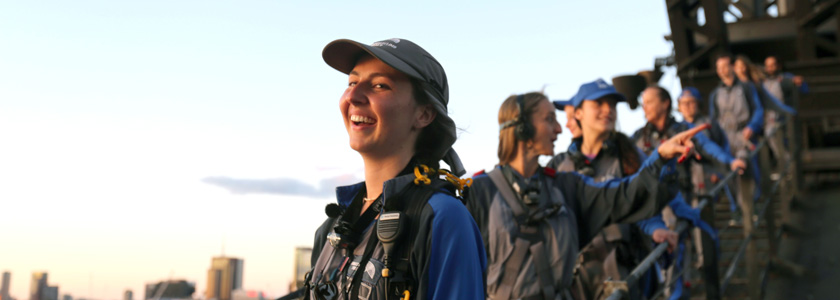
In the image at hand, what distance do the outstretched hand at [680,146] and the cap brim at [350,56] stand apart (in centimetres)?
250

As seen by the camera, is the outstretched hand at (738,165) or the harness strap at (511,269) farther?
the outstretched hand at (738,165)

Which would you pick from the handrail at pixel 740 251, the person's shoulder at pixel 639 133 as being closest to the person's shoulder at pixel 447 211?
the handrail at pixel 740 251

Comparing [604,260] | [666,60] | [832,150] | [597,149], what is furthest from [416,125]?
[666,60]

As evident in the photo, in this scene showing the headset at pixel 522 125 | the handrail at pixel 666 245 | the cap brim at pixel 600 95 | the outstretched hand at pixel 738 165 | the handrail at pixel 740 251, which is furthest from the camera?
the outstretched hand at pixel 738 165

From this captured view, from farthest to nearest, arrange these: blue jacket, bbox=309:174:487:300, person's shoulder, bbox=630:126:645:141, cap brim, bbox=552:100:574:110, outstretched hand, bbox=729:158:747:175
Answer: outstretched hand, bbox=729:158:747:175 → person's shoulder, bbox=630:126:645:141 → cap brim, bbox=552:100:574:110 → blue jacket, bbox=309:174:487:300

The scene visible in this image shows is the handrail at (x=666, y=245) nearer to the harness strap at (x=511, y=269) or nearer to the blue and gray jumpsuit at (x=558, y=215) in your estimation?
the blue and gray jumpsuit at (x=558, y=215)

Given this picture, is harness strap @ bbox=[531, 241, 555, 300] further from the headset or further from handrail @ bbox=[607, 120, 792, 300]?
the headset

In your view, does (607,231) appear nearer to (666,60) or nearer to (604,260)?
(604,260)

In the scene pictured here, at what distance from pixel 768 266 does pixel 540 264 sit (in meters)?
5.24

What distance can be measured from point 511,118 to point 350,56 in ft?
8.27

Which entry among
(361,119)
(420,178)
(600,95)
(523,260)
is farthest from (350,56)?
(600,95)

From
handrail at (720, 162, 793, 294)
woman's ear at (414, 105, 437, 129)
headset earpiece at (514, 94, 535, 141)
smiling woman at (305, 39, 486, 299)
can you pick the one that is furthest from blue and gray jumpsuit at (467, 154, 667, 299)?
handrail at (720, 162, 793, 294)

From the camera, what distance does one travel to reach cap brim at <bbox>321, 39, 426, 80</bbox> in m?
1.90

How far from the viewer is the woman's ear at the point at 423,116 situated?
202 cm
